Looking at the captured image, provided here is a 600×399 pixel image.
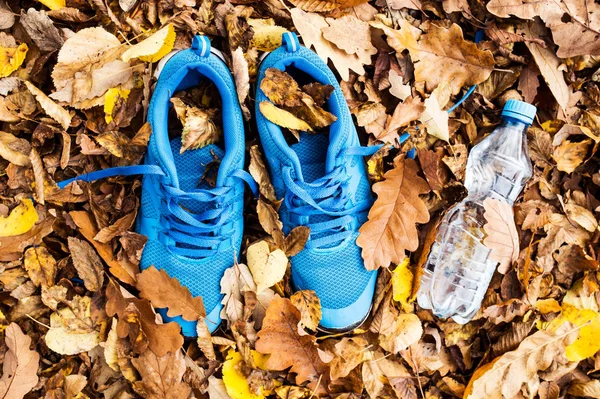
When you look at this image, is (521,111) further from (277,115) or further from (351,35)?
(277,115)

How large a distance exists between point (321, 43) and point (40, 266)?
1379 millimetres

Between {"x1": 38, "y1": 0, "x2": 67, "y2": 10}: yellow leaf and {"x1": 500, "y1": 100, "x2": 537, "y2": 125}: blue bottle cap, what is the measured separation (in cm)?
177

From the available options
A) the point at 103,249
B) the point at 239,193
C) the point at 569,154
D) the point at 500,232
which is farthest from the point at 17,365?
the point at 569,154

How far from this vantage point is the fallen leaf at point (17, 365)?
1835 mm

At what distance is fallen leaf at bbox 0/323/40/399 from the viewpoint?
1835mm

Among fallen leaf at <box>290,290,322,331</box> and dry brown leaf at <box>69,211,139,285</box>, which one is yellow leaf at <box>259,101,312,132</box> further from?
dry brown leaf at <box>69,211,139,285</box>

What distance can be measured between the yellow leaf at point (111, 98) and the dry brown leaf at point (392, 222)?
105 cm

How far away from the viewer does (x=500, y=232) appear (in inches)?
76.7

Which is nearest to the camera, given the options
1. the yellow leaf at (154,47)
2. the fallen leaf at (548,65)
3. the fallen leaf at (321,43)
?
the yellow leaf at (154,47)

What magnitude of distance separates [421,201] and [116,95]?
1.25 metres

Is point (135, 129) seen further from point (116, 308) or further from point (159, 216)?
point (116, 308)

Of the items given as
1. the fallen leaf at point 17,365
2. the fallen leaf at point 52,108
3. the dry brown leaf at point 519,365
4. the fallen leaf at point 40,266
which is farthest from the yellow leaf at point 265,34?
the dry brown leaf at point 519,365

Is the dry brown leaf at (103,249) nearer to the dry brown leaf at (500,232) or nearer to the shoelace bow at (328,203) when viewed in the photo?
the shoelace bow at (328,203)

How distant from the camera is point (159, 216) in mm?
1916
